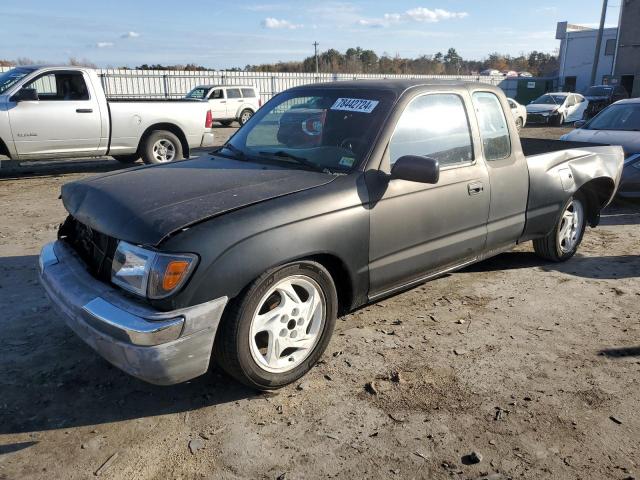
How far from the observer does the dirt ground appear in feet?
8.63

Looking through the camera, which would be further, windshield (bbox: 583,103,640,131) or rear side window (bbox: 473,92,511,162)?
windshield (bbox: 583,103,640,131)

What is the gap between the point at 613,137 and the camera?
8.36 m

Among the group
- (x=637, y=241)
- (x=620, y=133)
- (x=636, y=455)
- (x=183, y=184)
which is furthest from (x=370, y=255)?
(x=620, y=133)

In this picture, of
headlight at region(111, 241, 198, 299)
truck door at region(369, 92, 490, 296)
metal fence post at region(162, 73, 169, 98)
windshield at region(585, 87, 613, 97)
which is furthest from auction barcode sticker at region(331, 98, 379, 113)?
metal fence post at region(162, 73, 169, 98)

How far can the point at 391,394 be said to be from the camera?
3.20 m

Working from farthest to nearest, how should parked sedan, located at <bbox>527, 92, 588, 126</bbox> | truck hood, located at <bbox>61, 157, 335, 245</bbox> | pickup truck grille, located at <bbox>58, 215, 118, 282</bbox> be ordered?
parked sedan, located at <bbox>527, 92, 588, 126</bbox>
pickup truck grille, located at <bbox>58, 215, 118, 282</bbox>
truck hood, located at <bbox>61, 157, 335, 245</bbox>

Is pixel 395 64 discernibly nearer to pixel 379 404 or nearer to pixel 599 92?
pixel 599 92

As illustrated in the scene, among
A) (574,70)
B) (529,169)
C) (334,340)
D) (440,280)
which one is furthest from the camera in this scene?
(574,70)

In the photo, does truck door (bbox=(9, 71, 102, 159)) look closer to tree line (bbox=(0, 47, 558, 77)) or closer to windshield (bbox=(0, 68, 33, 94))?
windshield (bbox=(0, 68, 33, 94))

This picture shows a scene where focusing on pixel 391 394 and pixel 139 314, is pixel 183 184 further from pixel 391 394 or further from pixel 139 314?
pixel 391 394

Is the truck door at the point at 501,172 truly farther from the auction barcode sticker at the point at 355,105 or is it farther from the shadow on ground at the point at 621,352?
the shadow on ground at the point at 621,352

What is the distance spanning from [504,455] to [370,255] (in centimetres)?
139

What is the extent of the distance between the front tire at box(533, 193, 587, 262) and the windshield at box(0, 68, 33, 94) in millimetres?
8919

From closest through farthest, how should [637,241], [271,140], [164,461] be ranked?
[164,461], [271,140], [637,241]
